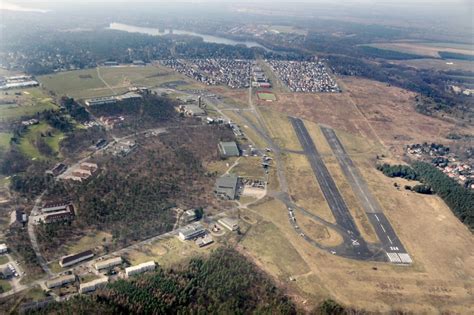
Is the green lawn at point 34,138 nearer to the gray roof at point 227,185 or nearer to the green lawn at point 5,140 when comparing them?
the green lawn at point 5,140

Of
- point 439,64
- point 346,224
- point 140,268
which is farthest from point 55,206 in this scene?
point 439,64

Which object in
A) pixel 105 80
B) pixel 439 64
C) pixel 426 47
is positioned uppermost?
pixel 426 47

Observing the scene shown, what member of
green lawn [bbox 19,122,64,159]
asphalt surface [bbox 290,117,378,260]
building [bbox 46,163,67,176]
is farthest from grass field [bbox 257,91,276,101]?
building [bbox 46,163,67,176]

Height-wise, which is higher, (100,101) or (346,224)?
(100,101)

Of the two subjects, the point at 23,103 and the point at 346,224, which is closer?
the point at 346,224

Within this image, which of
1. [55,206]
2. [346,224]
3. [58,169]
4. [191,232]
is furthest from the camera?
[58,169]

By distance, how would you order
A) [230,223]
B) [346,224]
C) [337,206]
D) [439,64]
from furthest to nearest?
[439,64] < [337,206] < [346,224] < [230,223]

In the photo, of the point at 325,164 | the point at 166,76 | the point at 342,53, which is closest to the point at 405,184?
the point at 325,164

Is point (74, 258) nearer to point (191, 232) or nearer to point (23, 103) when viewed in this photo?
point (191, 232)
